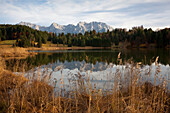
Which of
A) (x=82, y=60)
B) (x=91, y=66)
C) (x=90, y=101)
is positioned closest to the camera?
(x=90, y=101)

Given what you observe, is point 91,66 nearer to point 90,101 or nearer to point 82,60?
point 82,60

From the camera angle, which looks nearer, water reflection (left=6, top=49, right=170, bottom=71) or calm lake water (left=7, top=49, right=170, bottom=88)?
calm lake water (left=7, top=49, right=170, bottom=88)

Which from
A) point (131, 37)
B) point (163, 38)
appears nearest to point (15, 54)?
point (163, 38)

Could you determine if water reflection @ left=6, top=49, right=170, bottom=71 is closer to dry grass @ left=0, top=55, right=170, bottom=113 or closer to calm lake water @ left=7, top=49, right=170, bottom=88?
calm lake water @ left=7, top=49, right=170, bottom=88

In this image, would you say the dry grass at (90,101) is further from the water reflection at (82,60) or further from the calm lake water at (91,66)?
the water reflection at (82,60)

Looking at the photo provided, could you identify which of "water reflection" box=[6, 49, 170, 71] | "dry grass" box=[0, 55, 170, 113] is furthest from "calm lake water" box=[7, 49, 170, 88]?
"dry grass" box=[0, 55, 170, 113]

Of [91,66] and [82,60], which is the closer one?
[91,66]

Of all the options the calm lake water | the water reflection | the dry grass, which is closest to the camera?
the dry grass

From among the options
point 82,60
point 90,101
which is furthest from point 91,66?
point 90,101

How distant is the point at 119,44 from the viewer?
118 meters

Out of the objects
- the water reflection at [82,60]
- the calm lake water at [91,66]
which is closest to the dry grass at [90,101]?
the calm lake water at [91,66]

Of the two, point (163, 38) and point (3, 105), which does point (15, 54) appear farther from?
point (163, 38)

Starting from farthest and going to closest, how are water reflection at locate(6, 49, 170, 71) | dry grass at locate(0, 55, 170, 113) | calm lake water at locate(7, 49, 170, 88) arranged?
water reflection at locate(6, 49, 170, 71) < calm lake water at locate(7, 49, 170, 88) < dry grass at locate(0, 55, 170, 113)

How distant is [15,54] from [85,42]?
94.6 metres
